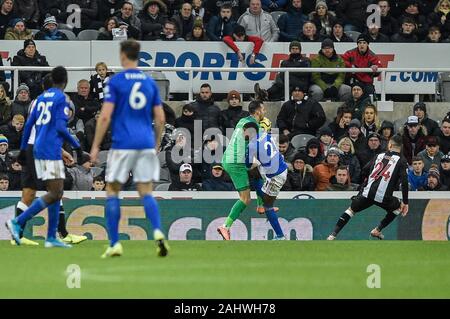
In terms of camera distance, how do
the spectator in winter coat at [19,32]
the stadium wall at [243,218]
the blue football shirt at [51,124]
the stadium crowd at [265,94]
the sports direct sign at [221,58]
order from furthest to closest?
the sports direct sign at [221,58] < the spectator in winter coat at [19,32] < the stadium crowd at [265,94] < the stadium wall at [243,218] < the blue football shirt at [51,124]

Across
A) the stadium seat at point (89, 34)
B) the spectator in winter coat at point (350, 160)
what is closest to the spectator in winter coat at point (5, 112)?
the stadium seat at point (89, 34)

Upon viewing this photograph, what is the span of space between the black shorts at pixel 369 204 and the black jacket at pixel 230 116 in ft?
12.2

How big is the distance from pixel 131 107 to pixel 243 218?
1051cm

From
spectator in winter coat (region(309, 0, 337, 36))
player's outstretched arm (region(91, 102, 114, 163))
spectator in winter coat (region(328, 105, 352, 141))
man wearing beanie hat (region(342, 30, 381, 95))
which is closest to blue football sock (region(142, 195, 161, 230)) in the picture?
player's outstretched arm (region(91, 102, 114, 163))

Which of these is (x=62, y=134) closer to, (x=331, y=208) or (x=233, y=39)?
(x=331, y=208)

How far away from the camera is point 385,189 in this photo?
2212cm

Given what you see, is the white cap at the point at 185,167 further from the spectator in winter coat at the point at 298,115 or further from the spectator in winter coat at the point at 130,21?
the spectator in winter coat at the point at 130,21

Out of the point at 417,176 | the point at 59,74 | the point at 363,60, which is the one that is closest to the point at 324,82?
the point at 363,60

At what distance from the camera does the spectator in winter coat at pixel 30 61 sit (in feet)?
84.3

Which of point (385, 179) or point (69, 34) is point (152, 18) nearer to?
point (69, 34)

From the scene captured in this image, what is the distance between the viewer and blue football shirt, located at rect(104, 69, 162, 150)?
1394cm

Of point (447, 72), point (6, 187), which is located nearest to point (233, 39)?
point (447, 72)

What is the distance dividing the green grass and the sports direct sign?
32.1ft

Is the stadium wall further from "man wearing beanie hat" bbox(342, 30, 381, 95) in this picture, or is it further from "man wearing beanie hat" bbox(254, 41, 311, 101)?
"man wearing beanie hat" bbox(342, 30, 381, 95)
